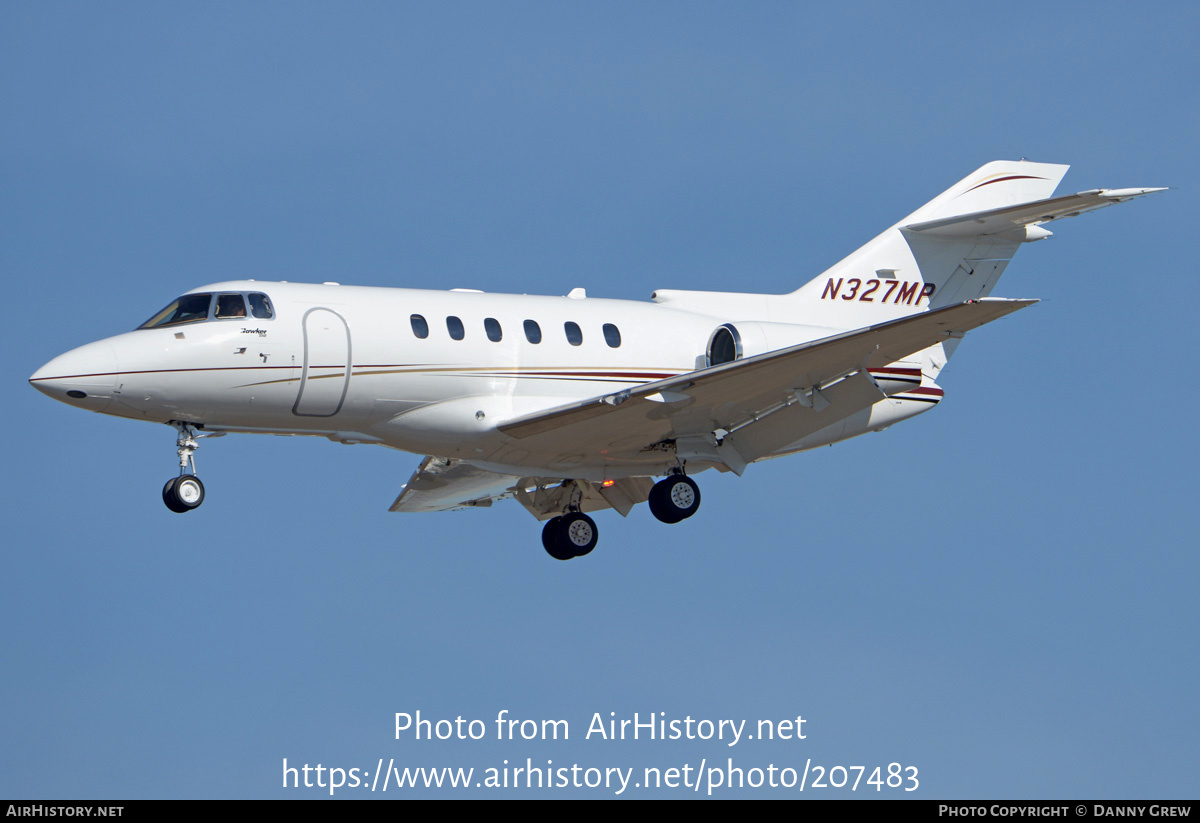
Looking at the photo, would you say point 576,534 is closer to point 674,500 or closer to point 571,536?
point 571,536

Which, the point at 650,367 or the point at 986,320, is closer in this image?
the point at 986,320

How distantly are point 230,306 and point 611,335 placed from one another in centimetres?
571

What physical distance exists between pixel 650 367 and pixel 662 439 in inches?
44.3

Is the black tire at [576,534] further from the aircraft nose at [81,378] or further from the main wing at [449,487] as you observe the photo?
the aircraft nose at [81,378]

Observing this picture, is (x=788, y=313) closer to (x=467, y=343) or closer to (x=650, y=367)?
(x=650, y=367)

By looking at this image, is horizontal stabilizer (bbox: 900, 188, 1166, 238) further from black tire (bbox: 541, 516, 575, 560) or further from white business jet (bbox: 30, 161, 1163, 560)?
black tire (bbox: 541, 516, 575, 560)

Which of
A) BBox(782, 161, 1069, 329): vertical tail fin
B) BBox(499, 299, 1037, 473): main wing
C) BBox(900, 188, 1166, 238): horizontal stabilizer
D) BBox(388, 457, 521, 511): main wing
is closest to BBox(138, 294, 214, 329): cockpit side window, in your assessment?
BBox(499, 299, 1037, 473): main wing

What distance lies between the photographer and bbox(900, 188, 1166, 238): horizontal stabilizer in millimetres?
22995

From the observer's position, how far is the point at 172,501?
21188 mm

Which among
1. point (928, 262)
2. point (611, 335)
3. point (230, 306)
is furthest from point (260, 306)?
point (928, 262)

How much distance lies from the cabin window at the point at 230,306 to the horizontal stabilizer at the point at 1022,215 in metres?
11.4

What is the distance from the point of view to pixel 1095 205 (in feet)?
77.8

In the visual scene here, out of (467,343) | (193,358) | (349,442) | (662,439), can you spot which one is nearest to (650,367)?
(662,439)

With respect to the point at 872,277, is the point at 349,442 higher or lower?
lower
